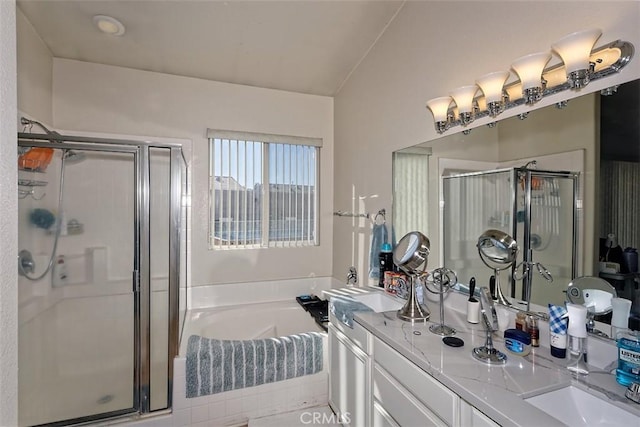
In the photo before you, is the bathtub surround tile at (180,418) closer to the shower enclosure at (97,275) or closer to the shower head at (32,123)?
the shower enclosure at (97,275)

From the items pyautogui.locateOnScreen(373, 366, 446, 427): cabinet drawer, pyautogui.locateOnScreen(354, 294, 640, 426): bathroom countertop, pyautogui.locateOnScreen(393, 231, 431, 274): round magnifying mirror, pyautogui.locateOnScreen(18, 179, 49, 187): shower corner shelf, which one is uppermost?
pyautogui.locateOnScreen(18, 179, 49, 187): shower corner shelf

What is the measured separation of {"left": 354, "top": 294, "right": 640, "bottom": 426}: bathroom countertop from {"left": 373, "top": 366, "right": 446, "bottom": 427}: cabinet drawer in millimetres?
141

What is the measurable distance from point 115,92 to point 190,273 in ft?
5.71

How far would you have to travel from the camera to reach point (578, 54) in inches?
39.0

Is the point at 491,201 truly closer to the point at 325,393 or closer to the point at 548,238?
the point at 548,238

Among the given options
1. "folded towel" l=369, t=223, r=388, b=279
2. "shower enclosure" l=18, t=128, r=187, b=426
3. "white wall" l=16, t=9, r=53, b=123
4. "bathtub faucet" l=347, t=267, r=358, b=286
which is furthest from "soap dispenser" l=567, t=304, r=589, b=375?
"white wall" l=16, t=9, r=53, b=123

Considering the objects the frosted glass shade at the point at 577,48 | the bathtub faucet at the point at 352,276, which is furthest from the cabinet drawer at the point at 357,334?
the frosted glass shade at the point at 577,48

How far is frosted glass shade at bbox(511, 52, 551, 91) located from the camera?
43.6 inches

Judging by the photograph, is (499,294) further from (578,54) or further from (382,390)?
(578,54)

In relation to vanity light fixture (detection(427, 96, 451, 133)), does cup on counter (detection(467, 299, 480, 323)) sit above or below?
below

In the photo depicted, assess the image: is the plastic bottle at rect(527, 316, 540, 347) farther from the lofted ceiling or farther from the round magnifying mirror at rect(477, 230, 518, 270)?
the lofted ceiling

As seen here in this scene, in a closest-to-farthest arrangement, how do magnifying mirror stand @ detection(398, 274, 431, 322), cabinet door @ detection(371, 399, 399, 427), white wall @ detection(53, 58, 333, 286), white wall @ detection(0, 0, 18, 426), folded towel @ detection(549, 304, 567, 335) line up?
white wall @ detection(0, 0, 18, 426) → folded towel @ detection(549, 304, 567, 335) → cabinet door @ detection(371, 399, 399, 427) → magnifying mirror stand @ detection(398, 274, 431, 322) → white wall @ detection(53, 58, 333, 286)

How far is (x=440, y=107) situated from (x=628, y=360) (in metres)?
1.26

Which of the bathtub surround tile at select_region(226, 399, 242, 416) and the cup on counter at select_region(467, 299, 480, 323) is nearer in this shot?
the cup on counter at select_region(467, 299, 480, 323)
